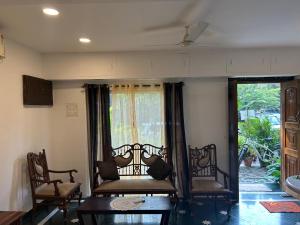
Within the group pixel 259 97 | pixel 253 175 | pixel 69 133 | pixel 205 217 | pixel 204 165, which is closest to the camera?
pixel 205 217

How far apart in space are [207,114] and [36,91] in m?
2.73

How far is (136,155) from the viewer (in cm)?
468

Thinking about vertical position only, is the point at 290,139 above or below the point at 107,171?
above

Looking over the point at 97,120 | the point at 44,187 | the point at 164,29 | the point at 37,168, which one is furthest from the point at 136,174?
the point at 164,29

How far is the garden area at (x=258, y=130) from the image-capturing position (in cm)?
680

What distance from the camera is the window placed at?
15.4 ft

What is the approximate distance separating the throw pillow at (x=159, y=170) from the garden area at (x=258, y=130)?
9.34 feet

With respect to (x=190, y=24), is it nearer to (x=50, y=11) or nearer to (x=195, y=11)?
(x=195, y=11)

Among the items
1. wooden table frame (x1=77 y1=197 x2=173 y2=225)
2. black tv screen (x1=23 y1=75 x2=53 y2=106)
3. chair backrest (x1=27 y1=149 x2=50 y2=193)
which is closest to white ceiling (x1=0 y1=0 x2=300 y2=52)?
black tv screen (x1=23 y1=75 x2=53 y2=106)

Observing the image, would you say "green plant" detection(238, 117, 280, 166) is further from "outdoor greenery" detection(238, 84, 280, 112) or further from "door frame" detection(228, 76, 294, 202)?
"door frame" detection(228, 76, 294, 202)

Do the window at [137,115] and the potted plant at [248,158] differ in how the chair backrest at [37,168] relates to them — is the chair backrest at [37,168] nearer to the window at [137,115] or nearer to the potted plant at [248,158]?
the window at [137,115]

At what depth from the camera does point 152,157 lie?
4.53 m

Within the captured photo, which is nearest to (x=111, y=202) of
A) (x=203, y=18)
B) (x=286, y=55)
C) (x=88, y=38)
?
(x=88, y=38)

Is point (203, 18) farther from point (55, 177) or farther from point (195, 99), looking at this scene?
point (55, 177)
